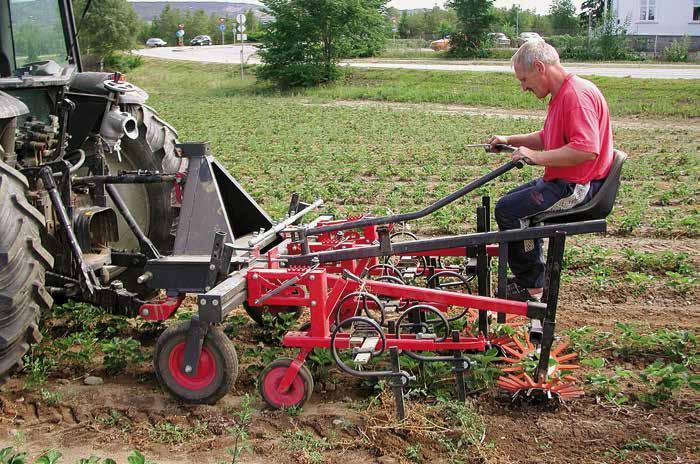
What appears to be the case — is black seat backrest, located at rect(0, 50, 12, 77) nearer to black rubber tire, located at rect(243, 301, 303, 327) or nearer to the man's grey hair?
black rubber tire, located at rect(243, 301, 303, 327)

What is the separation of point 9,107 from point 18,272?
Answer: 3.40 ft

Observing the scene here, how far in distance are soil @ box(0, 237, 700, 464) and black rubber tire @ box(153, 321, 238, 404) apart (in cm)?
8

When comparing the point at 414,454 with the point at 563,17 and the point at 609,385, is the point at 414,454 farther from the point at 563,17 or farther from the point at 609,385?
the point at 563,17

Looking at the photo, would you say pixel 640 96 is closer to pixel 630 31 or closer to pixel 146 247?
pixel 146 247

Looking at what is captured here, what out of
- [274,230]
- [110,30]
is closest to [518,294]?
[274,230]

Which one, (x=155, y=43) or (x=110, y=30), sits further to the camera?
(x=155, y=43)

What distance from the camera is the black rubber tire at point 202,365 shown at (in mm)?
4668

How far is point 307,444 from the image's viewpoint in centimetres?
421

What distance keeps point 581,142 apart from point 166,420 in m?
2.68

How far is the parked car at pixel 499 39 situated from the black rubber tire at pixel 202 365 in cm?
4102

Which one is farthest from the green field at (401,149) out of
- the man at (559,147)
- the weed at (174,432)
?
the weed at (174,432)

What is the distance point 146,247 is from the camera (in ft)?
17.8

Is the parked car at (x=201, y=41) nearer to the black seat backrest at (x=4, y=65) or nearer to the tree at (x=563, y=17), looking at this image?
the tree at (x=563, y=17)

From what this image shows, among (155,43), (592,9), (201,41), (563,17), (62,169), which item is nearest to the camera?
(62,169)
